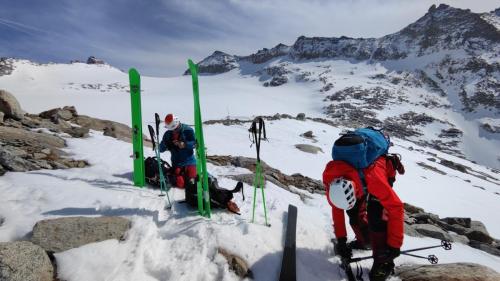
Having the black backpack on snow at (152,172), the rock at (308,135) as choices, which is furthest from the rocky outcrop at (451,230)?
the rock at (308,135)

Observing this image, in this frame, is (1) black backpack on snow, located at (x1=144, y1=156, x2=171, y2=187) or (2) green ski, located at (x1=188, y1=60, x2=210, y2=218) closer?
(2) green ski, located at (x1=188, y1=60, x2=210, y2=218)

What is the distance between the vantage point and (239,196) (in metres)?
8.70

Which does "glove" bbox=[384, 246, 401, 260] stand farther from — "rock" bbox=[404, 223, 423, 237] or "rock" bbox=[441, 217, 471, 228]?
"rock" bbox=[441, 217, 471, 228]

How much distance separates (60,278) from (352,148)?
4428mm

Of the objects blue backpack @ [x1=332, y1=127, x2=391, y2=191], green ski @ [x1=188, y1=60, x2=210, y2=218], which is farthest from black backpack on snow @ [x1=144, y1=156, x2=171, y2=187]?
blue backpack @ [x1=332, y1=127, x2=391, y2=191]

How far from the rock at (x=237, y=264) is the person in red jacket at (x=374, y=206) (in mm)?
1586

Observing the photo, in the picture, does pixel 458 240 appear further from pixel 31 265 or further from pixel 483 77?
pixel 483 77

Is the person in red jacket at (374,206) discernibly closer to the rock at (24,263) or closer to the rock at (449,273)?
the rock at (449,273)

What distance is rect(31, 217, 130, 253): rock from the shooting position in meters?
5.24

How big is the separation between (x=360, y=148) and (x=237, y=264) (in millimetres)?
2592

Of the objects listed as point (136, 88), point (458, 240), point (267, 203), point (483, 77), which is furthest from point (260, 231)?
point (483, 77)

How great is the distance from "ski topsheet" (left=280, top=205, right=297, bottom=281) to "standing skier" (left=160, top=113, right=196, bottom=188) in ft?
9.70

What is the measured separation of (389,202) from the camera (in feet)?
16.1

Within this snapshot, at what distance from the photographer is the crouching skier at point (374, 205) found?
4.92 metres
